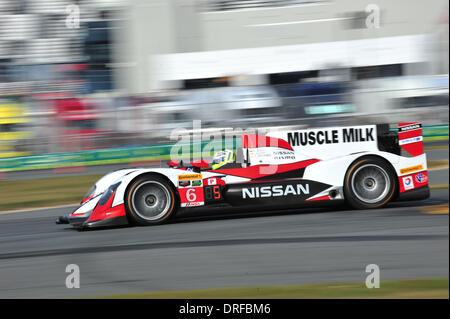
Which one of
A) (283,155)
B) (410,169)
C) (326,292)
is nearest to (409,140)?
A: (410,169)

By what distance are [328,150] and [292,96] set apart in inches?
241

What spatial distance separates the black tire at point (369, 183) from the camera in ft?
21.5

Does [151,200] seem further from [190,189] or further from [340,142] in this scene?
[340,142]

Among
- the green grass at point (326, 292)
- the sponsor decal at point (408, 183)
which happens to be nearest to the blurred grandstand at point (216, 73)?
the sponsor decal at point (408, 183)

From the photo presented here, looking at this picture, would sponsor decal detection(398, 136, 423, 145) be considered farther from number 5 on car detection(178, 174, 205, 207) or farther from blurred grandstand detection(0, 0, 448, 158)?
blurred grandstand detection(0, 0, 448, 158)

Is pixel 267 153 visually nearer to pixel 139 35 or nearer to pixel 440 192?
pixel 440 192

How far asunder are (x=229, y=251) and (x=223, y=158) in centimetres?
171

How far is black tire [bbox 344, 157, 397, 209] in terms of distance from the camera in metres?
6.55

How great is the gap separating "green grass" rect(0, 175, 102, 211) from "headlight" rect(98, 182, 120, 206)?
111 inches

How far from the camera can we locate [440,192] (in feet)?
25.7

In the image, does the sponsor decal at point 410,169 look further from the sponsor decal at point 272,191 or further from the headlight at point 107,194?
the headlight at point 107,194
